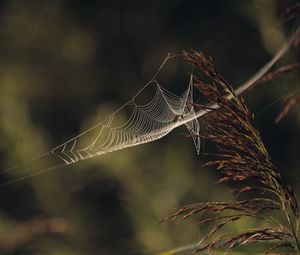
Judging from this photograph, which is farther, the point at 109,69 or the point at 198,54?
the point at 109,69

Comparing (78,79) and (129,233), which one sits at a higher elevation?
(78,79)

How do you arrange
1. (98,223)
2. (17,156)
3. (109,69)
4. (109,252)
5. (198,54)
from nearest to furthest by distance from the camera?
(198,54)
(17,156)
(109,252)
(98,223)
(109,69)

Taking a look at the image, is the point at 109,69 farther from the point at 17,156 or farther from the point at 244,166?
the point at 244,166

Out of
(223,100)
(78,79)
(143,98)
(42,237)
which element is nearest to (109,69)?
(78,79)

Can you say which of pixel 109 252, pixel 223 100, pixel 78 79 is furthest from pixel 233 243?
pixel 78 79

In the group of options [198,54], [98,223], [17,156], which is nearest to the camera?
[198,54]

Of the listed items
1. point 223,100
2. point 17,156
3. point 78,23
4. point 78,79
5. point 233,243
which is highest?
point 78,23
